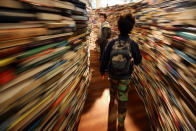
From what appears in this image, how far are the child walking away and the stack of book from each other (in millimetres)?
628

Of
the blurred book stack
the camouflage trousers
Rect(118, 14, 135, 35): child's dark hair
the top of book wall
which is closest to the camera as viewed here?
the top of book wall

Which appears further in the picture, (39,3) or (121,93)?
(121,93)

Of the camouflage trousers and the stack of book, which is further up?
the stack of book

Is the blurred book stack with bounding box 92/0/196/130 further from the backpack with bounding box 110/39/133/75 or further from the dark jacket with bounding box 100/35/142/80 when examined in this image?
the backpack with bounding box 110/39/133/75

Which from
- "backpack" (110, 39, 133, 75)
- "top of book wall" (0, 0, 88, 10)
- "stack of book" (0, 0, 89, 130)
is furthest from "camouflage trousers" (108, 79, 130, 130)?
"top of book wall" (0, 0, 88, 10)

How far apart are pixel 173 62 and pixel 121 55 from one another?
0.57 meters

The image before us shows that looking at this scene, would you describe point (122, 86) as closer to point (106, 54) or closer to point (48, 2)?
point (106, 54)

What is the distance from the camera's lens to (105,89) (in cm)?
246

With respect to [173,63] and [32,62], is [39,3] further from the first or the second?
[173,63]

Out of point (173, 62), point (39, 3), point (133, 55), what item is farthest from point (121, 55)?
point (39, 3)

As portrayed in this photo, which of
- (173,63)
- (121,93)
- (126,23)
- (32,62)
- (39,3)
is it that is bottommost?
(121,93)

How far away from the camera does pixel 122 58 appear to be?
1.15m

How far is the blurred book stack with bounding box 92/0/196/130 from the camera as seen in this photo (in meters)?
0.78

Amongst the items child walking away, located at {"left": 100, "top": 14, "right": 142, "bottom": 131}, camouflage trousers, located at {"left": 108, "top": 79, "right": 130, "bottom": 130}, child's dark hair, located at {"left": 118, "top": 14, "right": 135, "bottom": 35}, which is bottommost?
camouflage trousers, located at {"left": 108, "top": 79, "right": 130, "bottom": 130}
